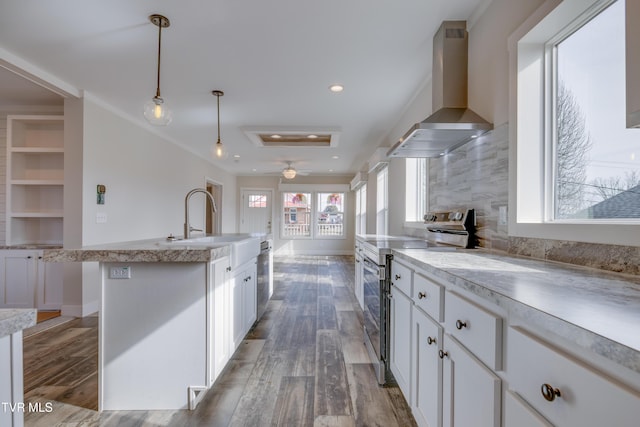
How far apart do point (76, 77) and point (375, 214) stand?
4.68 m

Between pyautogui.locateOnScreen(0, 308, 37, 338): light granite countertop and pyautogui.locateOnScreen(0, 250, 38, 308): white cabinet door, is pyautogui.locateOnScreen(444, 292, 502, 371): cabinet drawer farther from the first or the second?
pyautogui.locateOnScreen(0, 250, 38, 308): white cabinet door

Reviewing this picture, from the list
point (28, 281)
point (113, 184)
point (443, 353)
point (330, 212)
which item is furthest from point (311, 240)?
point (443, 353)

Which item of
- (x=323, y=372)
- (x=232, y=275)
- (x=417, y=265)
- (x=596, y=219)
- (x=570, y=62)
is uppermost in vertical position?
(x=570, y=62)

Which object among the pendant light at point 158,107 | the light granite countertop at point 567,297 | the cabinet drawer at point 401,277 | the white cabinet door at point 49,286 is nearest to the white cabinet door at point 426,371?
the cabinet drawer at point 401,277

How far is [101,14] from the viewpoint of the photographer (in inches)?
83.8

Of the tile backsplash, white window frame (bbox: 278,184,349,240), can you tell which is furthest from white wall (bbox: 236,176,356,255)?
the tile backsplash

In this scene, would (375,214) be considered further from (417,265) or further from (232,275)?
(417,265)

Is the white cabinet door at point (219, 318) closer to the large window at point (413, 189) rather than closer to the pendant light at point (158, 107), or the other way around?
the pendant light at point (158, 107)

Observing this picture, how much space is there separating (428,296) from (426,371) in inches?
13.8

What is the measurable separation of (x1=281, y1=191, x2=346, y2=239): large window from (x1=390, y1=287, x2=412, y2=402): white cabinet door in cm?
746

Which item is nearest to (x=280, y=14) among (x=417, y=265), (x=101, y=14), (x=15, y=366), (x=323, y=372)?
(x=101, y=14)

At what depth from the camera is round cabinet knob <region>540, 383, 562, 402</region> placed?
25.6 inches

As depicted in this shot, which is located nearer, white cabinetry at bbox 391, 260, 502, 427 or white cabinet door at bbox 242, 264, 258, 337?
white cabinetry at bbox 391, 260, 502, 427

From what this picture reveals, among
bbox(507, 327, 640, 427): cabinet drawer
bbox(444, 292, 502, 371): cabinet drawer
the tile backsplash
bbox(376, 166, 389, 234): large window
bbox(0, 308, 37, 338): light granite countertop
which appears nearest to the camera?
bbox(507, 327, 640, 427): cabinet drawer
